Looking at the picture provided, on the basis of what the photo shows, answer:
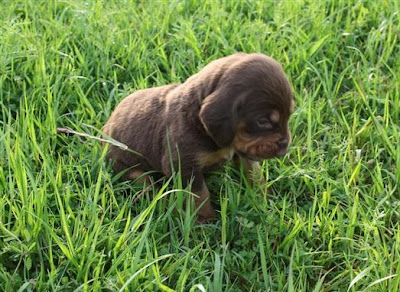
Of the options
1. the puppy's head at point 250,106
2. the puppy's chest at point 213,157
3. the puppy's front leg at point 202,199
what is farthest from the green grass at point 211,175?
the puppy's head at point 250,106

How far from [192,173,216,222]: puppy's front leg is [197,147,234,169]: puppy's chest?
80 mm

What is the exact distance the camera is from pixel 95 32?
527 centimetres

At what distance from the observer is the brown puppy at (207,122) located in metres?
3.45

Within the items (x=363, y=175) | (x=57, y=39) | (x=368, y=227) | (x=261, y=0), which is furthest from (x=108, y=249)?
(x=261, y=0)

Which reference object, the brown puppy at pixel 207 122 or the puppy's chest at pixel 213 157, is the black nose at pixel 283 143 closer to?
the brown puppy at pixel 207 122

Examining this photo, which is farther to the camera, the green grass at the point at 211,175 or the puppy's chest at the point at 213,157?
the puppy's chest at the point at 213,157

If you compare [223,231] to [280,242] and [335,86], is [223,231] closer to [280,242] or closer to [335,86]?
[280,242]

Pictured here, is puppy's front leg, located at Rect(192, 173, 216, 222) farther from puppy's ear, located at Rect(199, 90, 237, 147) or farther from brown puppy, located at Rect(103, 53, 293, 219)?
puppy's ear, located at Rect(199, 90, 237, 147)

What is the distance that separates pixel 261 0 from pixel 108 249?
3.29 meters

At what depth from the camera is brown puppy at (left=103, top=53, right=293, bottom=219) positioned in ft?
11.3

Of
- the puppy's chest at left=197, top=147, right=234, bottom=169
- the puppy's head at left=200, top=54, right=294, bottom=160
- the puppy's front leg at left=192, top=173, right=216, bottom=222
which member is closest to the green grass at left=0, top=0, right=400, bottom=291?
the puppy's front leg at left=192, top=173, right=216, bottom=222

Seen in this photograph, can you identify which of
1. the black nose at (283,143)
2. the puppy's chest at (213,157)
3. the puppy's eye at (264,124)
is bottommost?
the puppy's chest at (213,157)

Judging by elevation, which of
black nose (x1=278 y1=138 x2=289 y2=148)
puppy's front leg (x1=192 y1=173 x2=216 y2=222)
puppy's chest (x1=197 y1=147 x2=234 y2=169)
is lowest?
puppy's front leg (x1=192 y1=173 x2=216 y2=222)

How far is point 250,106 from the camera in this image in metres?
3.46
